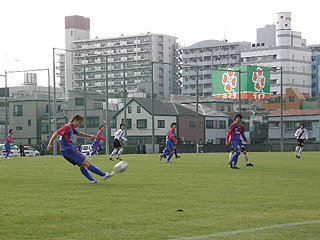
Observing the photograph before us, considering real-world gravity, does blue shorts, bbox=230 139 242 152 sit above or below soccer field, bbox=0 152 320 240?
above

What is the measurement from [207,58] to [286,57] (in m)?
23.3

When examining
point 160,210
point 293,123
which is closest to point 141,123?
point 293,123

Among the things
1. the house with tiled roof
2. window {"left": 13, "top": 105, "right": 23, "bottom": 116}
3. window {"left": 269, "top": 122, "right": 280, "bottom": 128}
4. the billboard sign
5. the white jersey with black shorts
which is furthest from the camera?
the billboard sign

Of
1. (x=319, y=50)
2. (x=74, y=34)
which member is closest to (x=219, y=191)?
(x=319, y=50)

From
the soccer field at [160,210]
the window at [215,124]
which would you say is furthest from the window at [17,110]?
the soccer field at [160,210]

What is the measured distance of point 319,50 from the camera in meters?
160

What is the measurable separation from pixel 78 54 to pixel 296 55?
61850 millimetres

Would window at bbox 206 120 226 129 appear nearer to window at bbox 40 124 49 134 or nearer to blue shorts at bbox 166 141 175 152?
window at bbox 40 124 49 134

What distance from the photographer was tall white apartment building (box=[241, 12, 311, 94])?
14888 cm

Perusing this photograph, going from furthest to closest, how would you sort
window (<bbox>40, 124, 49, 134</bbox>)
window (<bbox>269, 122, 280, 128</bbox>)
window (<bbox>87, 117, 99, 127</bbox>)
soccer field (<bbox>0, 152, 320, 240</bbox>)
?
window (<bbox>40, 124, 49, 134</bbox>)
window (<bbox>87, 117, 99, 127</bbox>)
window (<bbox>269, 122, 280, 128</bbox>)
soccer field (<bbox>0, 152, 320, 240</bbox>)

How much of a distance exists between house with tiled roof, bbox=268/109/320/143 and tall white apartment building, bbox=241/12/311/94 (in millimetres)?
48467

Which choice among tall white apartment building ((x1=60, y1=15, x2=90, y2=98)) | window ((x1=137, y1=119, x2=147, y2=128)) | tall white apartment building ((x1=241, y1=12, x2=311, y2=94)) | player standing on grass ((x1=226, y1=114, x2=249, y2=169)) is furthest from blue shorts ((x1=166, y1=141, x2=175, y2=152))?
tall white apartment building ((x1=60, y1=15, x2=90, y2=98))

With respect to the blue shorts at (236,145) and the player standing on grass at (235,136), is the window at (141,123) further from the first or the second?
the blue shorts at (236,145)

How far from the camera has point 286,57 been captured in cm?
15062
